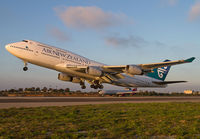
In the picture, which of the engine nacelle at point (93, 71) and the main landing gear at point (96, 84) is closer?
the engine nacelle at point (93, 71)

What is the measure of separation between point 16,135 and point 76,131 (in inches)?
92.3

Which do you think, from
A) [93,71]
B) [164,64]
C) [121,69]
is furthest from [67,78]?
[164,64]

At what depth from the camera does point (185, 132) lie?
26.6 feet

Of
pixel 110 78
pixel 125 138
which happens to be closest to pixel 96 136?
pixel 125 138

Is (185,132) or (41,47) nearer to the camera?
(185,132)

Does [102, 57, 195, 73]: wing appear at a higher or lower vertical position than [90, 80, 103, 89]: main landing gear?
higher

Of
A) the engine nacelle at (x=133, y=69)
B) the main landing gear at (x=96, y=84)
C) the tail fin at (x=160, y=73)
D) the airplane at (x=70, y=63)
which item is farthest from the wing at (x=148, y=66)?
the tail fin at (x=160, y=73)

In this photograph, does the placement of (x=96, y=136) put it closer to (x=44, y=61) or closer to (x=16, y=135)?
(x=16, y=135)

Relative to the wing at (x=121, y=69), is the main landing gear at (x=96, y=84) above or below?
below

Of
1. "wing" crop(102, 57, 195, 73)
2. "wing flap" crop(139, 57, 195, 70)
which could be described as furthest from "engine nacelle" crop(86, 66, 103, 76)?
"wing flap" crop(139, 57, 195, 70)

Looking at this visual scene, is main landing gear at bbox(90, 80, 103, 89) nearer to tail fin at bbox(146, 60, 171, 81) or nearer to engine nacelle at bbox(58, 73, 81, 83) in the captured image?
engine nacelle at bbox(58, 73, 81, 83)

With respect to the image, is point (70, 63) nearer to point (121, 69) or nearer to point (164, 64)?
point (121, 69)

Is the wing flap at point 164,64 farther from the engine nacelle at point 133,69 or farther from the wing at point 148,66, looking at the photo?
the engine nacelle at point 133,69

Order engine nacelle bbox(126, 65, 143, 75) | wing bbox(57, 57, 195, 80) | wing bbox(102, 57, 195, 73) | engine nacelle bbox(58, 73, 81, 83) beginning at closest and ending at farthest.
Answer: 1. wing bbox(102, 57, 195, 73)
2. wing bbox(57, 57, 195, 80)
3. engine nacelle bbox(126, 65, 143, 75)
4. engine nacelle bbox(58, 73, 81, 83)
